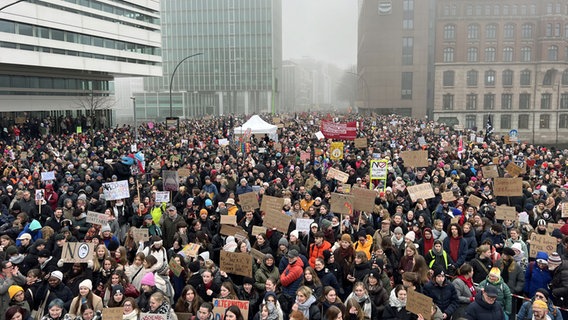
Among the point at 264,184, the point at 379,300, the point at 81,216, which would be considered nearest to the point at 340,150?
the point at 264,184

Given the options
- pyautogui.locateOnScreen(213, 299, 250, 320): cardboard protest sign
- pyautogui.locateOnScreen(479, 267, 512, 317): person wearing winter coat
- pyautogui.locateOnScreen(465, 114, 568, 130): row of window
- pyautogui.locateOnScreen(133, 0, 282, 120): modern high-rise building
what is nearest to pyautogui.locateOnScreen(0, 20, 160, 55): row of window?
pyautogui.locateOnScreen(133, 0, 282, 120): modern high-rise building

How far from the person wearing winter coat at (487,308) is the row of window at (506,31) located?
70479mm

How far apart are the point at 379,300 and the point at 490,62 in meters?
71.5

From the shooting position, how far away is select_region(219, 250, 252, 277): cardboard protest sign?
7.81 metres

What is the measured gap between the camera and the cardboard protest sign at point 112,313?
A: 6.34 metres

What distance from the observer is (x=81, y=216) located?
35.5 feet

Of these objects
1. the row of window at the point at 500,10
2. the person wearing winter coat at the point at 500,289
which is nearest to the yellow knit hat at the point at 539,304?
the person wearing winter coat at the point at 500,289

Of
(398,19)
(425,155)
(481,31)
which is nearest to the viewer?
(425,155)

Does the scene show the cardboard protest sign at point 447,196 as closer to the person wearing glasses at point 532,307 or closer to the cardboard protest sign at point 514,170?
the cardboard protest sign at point 514,170

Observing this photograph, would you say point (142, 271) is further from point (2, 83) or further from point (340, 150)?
point (2, 83)

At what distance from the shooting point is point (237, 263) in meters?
7.88

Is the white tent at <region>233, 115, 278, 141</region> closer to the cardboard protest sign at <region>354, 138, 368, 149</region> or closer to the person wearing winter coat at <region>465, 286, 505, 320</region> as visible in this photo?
the cardboard protest sign at <region>354, 138, 368, 149</region>

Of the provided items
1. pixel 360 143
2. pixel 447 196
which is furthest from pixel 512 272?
pixel 360 143

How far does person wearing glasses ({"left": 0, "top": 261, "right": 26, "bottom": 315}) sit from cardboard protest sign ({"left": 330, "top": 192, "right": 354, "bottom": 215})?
20.6 ft
